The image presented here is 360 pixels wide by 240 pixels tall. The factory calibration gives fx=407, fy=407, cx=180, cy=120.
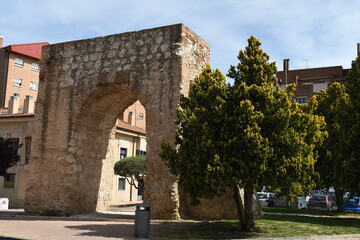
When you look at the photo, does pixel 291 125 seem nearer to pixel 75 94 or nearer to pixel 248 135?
pixel 248 135

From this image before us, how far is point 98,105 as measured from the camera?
560 inches

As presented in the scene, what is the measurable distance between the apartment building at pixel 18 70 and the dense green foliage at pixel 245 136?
3363 centimetres

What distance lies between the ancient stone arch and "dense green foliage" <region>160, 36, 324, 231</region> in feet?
8.12

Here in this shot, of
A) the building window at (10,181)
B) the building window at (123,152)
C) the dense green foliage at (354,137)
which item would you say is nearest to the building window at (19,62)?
the building window at (10,181)

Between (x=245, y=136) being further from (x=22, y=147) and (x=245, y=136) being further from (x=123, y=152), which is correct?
(x=123, y=152)

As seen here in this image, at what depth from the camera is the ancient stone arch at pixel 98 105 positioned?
12094mm

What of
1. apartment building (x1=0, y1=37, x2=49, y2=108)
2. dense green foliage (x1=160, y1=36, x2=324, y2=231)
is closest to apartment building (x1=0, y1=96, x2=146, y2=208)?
apartment building (x1=0, y1=37, x2=49, y2=108)

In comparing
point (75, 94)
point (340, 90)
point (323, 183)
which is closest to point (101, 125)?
point (75, 94)

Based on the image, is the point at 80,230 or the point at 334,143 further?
the point at 334,143

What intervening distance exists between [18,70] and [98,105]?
102ft

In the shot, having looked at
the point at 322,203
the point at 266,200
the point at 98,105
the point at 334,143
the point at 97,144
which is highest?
the point at 98,105

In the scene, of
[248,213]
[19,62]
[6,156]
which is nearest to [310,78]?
[19,62]

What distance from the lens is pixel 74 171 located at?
44.9 feet

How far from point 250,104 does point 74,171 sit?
7394 mm
